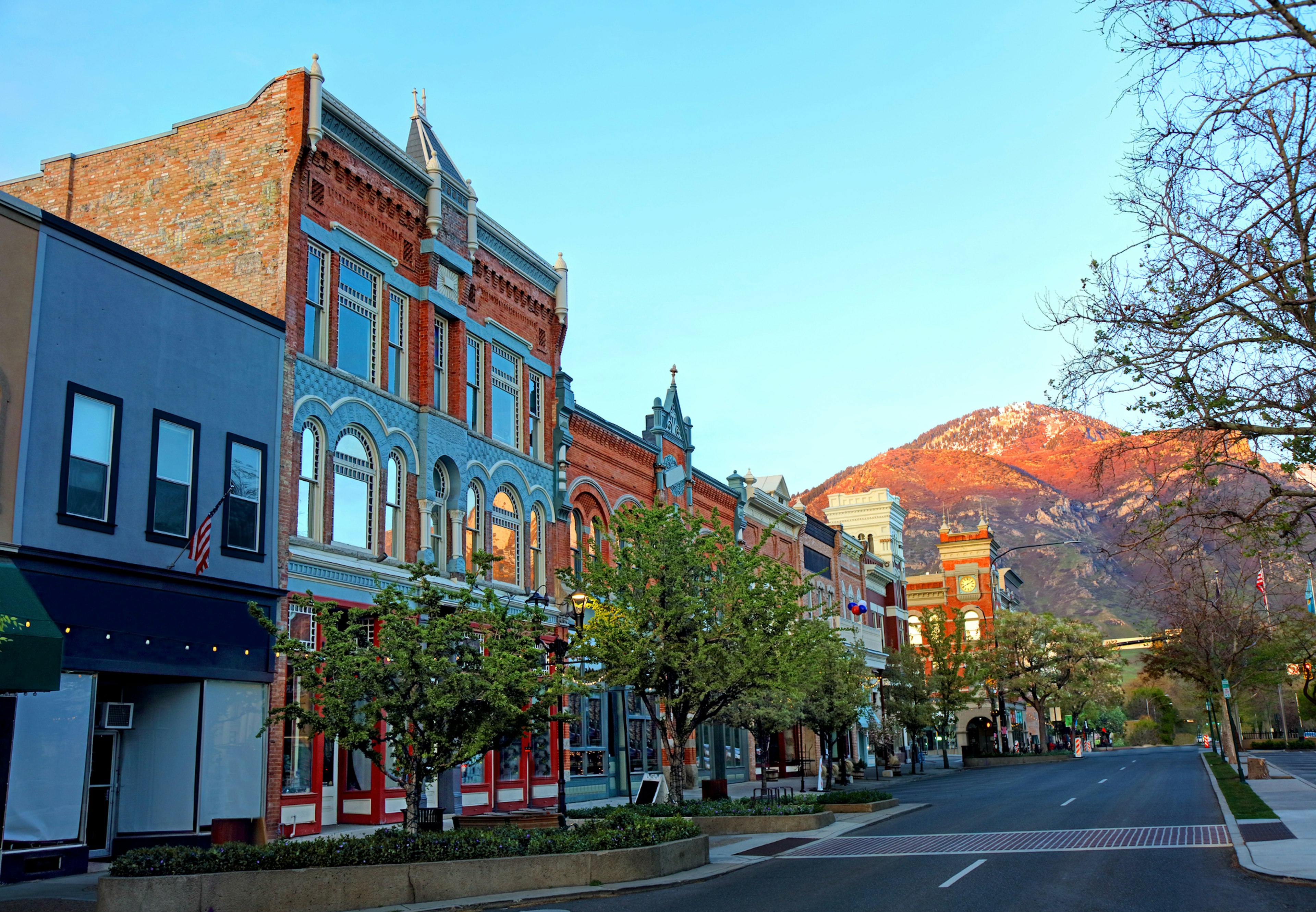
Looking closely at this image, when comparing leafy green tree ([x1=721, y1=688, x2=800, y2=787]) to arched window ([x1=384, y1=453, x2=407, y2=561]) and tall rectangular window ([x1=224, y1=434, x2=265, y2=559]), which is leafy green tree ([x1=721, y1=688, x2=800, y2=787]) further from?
tall rectangular window ([x1=224, y1=434, x2=265, y2=559])

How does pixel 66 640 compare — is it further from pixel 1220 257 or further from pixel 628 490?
pixel 628 490

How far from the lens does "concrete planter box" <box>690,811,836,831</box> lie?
25.3 meters

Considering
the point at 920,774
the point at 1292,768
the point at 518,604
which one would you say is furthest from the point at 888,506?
the point at 518,604

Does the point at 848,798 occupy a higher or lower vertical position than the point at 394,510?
lower

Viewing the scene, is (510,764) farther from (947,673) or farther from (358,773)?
(947,673)

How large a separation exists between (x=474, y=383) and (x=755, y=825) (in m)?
14.0

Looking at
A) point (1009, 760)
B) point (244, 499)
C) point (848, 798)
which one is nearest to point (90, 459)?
point (244, 499)

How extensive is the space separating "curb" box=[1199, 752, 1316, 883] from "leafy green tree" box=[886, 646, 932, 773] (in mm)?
25775

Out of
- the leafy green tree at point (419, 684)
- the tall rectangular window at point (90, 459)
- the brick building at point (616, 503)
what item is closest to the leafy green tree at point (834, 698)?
the brick building at point (616, 503)

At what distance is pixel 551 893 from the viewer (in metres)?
15.5

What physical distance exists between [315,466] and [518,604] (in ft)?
28.8

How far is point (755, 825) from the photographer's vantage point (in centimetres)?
2548

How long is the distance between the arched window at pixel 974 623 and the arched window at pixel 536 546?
231 feet

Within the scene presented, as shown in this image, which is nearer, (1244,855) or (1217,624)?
(1244,855)
